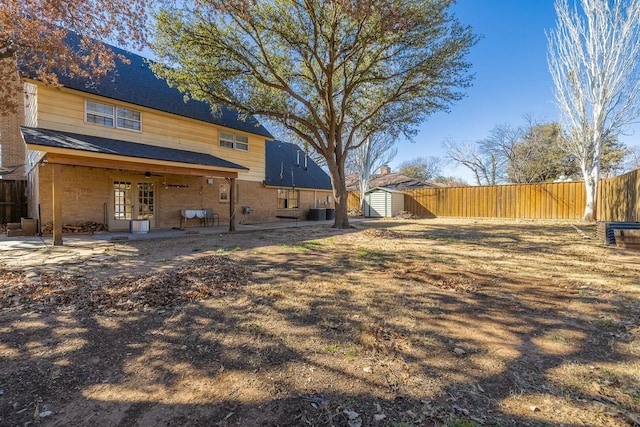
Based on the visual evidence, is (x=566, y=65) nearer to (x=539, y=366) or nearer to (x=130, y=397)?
(x=539, y=366)

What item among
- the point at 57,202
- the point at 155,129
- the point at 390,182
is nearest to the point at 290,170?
the point at 155,129

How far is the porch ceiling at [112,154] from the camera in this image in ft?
25.6

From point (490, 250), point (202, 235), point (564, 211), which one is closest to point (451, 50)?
point (490, 250)

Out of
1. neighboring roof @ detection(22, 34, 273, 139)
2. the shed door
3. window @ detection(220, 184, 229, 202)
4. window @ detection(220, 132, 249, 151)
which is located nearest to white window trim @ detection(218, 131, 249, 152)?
window @ detection(220, 132, 249, 151)

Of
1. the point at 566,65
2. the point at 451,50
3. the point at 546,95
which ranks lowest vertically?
the point at 451,50

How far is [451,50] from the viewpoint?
1073 centimetres

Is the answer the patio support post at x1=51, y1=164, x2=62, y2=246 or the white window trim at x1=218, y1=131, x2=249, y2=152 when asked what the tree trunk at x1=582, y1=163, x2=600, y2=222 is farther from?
the patio support post at x1=51, y1=164, x2=62, y2=246

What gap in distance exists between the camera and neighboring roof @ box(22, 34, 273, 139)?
1034 cm

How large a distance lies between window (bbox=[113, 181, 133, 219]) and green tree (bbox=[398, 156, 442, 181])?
129 feet

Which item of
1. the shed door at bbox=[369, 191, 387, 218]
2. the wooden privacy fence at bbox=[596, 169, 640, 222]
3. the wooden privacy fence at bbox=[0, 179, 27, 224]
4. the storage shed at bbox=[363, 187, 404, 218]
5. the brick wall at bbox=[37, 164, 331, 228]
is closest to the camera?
the brick wall at bbox=[37, 164, 331, 228]

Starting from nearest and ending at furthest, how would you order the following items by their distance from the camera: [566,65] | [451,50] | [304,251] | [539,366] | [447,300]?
1. [539,366]
2. [447,300]
3. [304,251]
4. [451,50]
5. [566,65]

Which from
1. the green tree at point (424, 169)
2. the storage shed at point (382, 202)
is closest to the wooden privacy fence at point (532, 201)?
the storage shed at point (382, 202)

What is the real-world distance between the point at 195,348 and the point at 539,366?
9.72ft

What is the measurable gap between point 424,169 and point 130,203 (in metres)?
41.7
